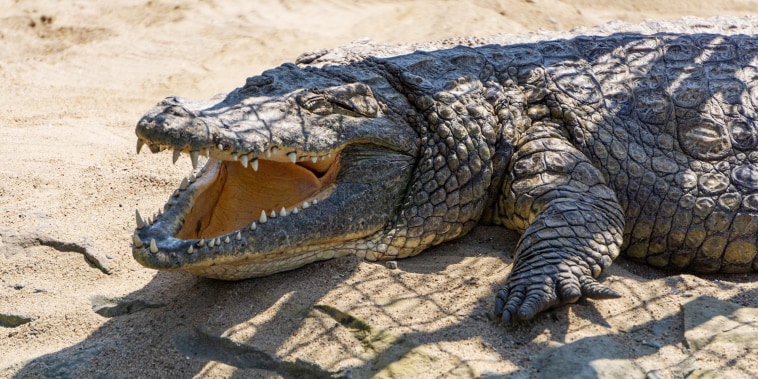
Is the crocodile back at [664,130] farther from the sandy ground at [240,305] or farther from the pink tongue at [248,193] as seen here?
the pink tongue at [248,193]

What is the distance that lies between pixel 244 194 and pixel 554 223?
162 centimetres

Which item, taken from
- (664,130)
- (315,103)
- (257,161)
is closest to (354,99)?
(315,103)

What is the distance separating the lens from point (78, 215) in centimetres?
487

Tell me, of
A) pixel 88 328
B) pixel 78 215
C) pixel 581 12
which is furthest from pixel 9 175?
pixel 581 12

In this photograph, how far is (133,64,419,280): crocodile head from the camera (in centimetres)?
356

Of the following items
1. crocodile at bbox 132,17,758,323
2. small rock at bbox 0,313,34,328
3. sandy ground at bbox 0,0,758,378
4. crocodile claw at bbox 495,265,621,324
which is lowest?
small rock at bbox 0,313,34,328

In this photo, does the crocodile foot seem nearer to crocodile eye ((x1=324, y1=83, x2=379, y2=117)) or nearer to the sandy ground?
the sandy ground

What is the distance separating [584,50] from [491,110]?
0.84 m

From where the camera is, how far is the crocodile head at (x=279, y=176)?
356cm

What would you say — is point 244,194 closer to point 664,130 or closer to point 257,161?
point 257,161

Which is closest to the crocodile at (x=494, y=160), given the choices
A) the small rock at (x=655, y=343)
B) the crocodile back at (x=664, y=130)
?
the crocodile back at (x=664, y=130)

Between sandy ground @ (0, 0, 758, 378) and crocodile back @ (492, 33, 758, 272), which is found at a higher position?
crocodile back @ (492, 33, 758, 272)

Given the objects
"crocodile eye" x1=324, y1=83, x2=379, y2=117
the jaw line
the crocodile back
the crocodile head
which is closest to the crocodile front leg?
the crocodile back

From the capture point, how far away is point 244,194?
416 cm
